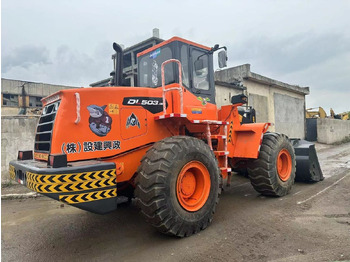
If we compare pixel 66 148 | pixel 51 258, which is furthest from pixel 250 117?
pixel 51 258

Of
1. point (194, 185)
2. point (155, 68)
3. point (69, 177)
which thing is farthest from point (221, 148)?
point (69, 177)

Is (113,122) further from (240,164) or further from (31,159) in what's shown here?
(240,164)

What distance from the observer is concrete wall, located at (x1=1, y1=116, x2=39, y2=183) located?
25.7ft

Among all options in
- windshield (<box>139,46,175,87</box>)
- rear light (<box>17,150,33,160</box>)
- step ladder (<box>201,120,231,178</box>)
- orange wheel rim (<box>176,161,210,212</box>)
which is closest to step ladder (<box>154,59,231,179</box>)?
step ladder (<box>201,120,231,178</box>)

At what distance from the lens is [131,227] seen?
4441 millimetres

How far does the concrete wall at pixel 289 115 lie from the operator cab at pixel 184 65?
13797 millimetres

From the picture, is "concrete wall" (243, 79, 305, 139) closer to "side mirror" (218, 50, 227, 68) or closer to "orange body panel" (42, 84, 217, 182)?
"side mirror" (218, 50, 227, 68)

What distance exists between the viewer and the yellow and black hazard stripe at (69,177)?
301 cm

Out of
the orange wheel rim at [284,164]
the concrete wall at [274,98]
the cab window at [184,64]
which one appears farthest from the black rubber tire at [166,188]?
the concrete wall at [274,98]

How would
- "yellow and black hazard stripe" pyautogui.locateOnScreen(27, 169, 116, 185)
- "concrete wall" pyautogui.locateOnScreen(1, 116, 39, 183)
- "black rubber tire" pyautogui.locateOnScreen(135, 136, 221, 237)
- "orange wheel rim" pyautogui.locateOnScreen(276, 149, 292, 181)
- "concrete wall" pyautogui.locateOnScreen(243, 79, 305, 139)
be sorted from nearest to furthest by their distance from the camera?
"yellow and black hazard stripe" pyautogui.locateOnScreen(27, 169, 116, 185)
"black rubber tire" pyautogui.locateOnScreen(135, 136, 221, 237)
"orange wheel rim" pyautogui.locateOnScreen(276, 149, 292, 181)
"concrete wall" pyautogui.locateOnScreen(1, 116, 39, 183)
"concrete wall" pyautogui.locateOnScreen(243, 79, 305, 139)

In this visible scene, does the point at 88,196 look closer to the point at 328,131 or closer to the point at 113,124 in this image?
the point at 113,124

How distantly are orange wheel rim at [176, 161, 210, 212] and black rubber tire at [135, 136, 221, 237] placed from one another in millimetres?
101

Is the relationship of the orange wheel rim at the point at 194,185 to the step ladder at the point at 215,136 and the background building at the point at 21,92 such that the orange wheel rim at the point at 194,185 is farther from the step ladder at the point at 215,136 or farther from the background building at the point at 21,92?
the background building at the point at 21,92

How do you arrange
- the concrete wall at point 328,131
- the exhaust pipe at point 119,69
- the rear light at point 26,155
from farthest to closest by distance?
the concrete wall at point 328,131, the exhaust pipe at point 119,69, the rear light at point 26,155
